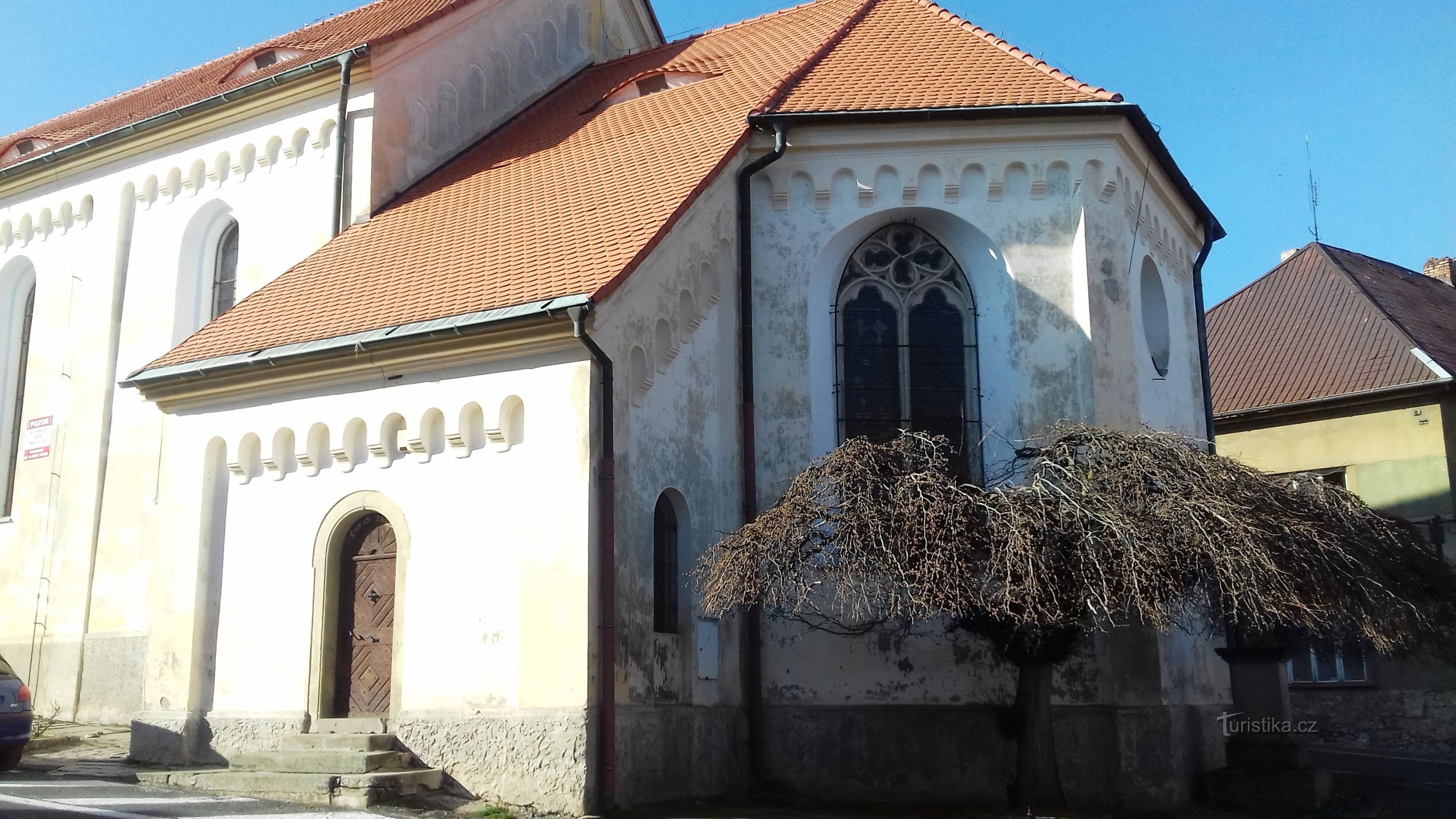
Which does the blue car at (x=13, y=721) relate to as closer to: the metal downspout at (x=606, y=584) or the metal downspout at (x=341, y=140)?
the metal downspout at (x=606, y=584)

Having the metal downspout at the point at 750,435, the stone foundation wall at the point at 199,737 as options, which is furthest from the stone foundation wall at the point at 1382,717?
the stone foundation wall at the point at 199,737

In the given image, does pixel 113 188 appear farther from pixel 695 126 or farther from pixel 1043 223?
pixel 1043 223

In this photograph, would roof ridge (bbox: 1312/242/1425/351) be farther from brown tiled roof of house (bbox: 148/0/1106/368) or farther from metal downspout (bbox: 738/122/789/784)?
metal downspout (bbox: 738/122/789/784)

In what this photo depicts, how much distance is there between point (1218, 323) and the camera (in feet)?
86.4

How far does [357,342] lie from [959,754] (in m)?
6.91

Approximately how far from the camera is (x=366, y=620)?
11844mm

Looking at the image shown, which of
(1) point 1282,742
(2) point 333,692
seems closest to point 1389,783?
(1) point 1282,742

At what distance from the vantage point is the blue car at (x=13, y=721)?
37.2 ft

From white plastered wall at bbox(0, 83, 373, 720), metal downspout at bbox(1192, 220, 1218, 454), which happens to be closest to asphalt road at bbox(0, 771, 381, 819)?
white plastered wall at bbox(0, 83, 373, 720)

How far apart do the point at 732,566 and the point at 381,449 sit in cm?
358

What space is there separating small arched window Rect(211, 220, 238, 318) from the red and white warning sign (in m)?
3.00

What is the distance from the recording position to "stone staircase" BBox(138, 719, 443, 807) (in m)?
10.0

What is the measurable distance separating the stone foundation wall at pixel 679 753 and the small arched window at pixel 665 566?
82 centimetres

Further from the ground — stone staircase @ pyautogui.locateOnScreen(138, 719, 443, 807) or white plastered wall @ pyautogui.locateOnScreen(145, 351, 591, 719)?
white plastered wall @ pyautogui.locateOnScreen(145, 351, 591, 719)
